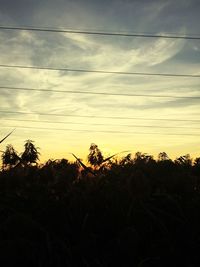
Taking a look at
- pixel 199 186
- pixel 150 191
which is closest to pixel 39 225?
pixel 150 191

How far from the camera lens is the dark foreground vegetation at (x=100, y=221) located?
2396mm

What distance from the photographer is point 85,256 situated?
242 centimetres

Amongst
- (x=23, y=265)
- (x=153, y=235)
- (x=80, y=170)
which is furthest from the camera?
(x=80, y=170)

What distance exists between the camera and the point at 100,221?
261cm

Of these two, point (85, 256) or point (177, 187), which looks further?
point (177, 187)

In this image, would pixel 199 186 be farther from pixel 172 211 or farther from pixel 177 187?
pixel 172 211

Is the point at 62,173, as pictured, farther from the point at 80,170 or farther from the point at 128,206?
the point at 128,206

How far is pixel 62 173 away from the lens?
10.2 feet

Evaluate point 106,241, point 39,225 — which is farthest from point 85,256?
point 39,225

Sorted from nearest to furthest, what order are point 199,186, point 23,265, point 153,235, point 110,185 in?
1. point 23,265
2. point 153,235
3. point 110,185
4. point 199,186

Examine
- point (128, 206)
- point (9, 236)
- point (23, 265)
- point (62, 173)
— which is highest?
point (62, 173)

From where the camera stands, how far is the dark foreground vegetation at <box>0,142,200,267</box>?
2396 mm

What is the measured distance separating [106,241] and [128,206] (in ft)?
0.98

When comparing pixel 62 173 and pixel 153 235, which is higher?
pixel 62 173
